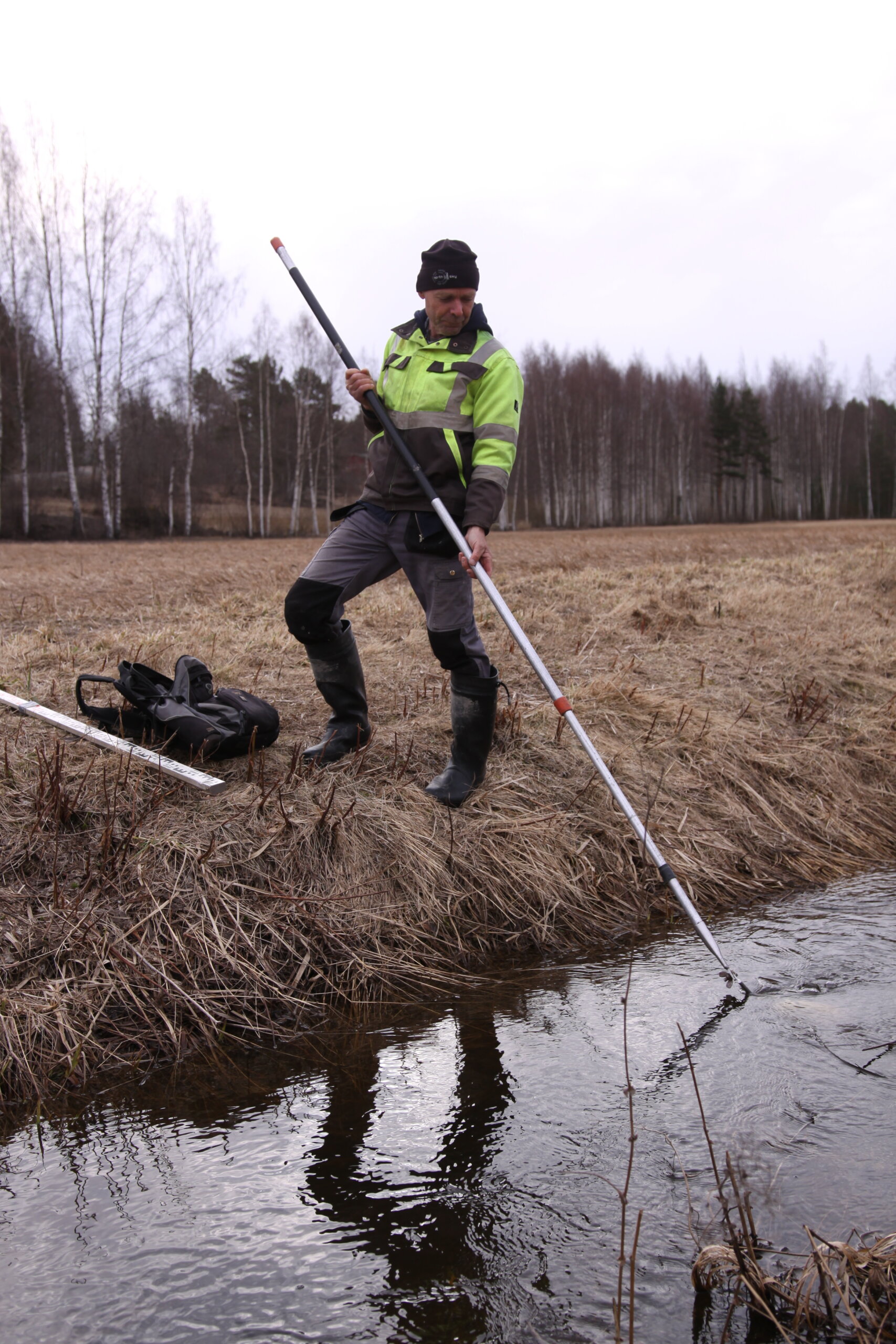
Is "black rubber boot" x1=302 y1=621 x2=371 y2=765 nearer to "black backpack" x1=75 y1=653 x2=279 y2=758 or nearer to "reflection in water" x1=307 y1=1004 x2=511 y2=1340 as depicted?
"black backpack" x1=75 y1=653 x2=279 y2=758

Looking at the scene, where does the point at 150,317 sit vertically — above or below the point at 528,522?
above

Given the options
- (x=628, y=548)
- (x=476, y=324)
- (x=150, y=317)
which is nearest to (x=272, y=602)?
(x=476, y=324)

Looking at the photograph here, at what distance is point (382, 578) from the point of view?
13.9 feet

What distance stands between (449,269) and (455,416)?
1.90 ft

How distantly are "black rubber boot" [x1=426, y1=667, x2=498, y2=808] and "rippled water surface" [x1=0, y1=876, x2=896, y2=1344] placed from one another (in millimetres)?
1110

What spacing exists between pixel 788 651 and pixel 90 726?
16.6 feet

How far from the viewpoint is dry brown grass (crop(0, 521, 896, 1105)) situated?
3266mm

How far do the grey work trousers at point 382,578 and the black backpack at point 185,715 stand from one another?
19.7 inches

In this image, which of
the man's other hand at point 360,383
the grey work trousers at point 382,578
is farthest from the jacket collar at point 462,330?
the grey work trousers at point 382,578

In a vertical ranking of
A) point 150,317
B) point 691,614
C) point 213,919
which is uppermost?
point 150,317

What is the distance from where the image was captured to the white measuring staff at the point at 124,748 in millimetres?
3982

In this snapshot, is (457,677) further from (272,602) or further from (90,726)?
(272,602)

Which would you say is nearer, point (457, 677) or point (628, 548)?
point (457, 677)

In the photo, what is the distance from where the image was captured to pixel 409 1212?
→ 87.9 inches
